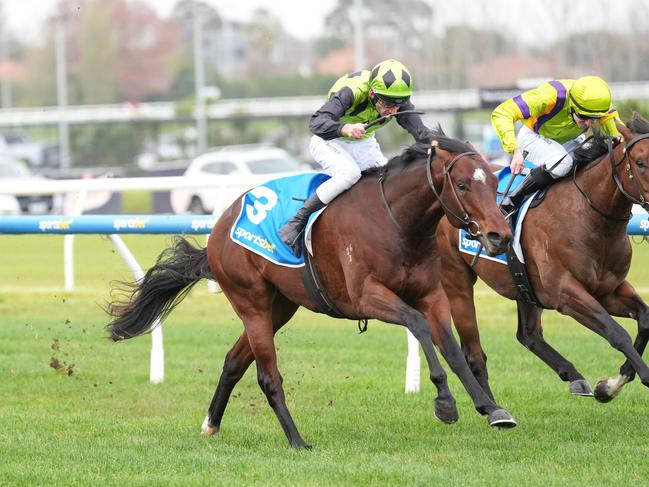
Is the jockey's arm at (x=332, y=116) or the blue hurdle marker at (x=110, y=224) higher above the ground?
the jockey's arm at (x=332, y=116)

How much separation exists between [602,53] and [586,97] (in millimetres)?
37807

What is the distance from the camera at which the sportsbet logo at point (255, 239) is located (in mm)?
6062

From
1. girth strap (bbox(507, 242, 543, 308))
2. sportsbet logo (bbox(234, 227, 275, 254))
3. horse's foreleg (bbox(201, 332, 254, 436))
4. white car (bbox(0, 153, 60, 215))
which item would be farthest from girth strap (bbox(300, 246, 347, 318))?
Result: white car (bbox(0, 153, 60, 215))

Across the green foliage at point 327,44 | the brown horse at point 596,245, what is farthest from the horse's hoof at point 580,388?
the green foliage at point 327,44

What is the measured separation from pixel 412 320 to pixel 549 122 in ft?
6.34

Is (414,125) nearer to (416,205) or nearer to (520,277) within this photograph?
(416,205)

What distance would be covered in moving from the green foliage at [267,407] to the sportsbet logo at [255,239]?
101 cm

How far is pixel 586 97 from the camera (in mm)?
6078

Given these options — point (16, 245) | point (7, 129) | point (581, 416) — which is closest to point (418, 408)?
point (581, 416)

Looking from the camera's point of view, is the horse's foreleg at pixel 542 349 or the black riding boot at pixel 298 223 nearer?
the black riding boot at pixel 298 223

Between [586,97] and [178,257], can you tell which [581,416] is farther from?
[178,257]

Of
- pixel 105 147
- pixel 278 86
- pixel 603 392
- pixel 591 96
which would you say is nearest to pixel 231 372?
pixel 603 392

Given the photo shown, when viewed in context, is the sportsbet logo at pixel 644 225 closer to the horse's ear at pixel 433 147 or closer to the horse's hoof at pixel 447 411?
the horse's ear at pixel 433 147

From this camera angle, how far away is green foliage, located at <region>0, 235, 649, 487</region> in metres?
5.07
